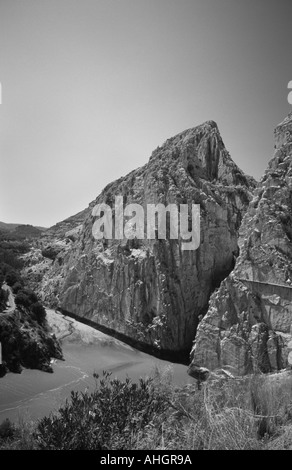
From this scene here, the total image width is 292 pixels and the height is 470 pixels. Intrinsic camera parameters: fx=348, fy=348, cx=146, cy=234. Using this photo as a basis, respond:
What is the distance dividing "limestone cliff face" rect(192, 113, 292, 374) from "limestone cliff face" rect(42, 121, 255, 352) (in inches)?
260

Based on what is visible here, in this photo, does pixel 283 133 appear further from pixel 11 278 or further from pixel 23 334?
pixel 11 278

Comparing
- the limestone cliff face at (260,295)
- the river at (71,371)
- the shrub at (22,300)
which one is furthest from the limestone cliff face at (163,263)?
the shrub at (22,300)

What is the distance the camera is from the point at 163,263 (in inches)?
1617

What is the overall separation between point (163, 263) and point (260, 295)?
501 inches

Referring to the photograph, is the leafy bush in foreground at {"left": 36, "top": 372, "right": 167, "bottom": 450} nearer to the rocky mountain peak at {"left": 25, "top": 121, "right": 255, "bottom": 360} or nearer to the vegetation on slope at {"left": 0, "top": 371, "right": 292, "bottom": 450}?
the vegetation on slope at {"left": 0, "top": 371, "right": 292, "bottom": 450}

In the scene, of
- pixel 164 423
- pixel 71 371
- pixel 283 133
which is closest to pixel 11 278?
pixel 71 371

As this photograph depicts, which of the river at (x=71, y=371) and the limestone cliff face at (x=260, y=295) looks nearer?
the river at (x=71, y=371)

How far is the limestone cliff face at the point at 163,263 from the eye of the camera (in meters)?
40.4

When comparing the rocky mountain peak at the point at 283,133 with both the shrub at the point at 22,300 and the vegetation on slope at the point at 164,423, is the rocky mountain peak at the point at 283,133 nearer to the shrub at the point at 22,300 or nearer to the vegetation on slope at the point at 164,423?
the shrub at the point at 22,300

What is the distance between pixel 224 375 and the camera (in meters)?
30.1

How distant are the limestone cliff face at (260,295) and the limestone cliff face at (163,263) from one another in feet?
21.7

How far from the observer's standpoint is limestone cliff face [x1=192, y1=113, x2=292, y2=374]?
29.8m
